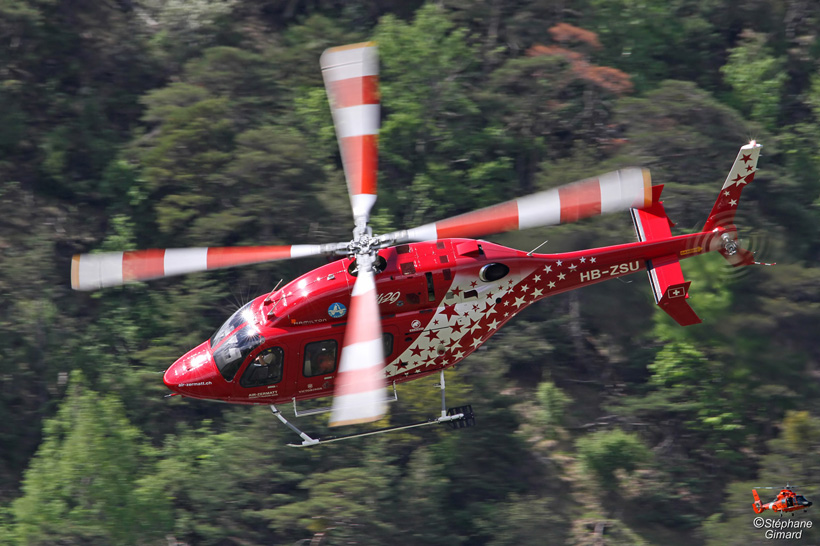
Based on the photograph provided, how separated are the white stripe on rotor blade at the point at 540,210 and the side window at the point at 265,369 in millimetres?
4272

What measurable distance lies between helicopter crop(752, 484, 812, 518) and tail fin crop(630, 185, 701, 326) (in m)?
6.22

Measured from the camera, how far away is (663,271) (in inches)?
626

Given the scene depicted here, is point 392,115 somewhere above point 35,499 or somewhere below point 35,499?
above

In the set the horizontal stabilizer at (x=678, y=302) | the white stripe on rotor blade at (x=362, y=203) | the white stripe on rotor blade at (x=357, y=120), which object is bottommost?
the horizontal stabilizer at (x=678, y=302)

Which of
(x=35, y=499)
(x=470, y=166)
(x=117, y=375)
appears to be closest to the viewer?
(x=35, y=499)

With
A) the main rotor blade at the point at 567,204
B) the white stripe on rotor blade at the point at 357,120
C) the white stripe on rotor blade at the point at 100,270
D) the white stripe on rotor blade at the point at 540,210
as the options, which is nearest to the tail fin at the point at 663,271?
the main rotor blade at the point at 567,204

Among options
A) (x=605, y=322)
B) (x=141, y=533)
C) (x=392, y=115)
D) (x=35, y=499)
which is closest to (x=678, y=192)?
(x=605, y=322)

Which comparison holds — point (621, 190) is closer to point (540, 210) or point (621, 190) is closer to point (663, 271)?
point (540, 210)

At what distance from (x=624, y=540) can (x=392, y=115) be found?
12700mm

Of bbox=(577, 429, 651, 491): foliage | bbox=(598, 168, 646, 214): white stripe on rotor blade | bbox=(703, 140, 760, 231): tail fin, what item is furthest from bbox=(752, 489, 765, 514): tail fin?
bbox=(598, 168, 646, 214): white stripe on rotor blade

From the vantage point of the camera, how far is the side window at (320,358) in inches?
558

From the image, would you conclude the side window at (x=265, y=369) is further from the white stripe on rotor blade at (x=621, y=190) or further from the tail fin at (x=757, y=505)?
the tail fin at (x=757, y=505)

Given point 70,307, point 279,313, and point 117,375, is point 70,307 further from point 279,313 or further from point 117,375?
A: point 279,313

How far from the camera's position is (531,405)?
2362cm
